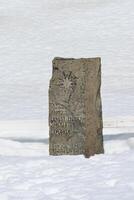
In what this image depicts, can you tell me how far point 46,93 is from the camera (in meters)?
12.9

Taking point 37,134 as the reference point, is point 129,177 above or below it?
above

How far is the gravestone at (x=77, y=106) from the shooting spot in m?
6.45

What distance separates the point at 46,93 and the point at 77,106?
21.0 ft

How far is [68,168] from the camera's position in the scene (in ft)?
18.6

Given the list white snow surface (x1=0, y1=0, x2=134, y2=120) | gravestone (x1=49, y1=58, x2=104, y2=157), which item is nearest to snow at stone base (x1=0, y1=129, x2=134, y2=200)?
gravestone (x1=49, y1=58, x2=104, y2=157)

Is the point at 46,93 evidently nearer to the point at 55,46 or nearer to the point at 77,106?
the point at 55,46

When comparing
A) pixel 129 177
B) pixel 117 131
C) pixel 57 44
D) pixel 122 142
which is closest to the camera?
pixel 129 177

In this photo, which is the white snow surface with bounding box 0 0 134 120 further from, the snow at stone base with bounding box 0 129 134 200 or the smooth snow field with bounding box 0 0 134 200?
the snow at stone base with bounding box 0 129 134 200

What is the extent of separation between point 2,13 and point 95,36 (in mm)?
5232

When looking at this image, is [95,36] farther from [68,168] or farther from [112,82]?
[68,168]

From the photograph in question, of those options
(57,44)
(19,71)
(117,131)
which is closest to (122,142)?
(117,131)

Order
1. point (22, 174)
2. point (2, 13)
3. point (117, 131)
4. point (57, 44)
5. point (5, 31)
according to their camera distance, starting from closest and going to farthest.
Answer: point (22, 174) < point (117, 131) < point (57, 44) < point (5, 31) < point (2, 13)

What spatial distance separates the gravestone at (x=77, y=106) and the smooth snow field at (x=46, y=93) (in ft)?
1.00

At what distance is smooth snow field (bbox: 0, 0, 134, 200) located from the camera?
5.05 m
